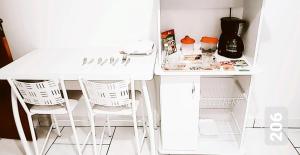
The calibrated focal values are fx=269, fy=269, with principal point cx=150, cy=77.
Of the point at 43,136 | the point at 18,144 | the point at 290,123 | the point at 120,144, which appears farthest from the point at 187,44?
the point at 18,144

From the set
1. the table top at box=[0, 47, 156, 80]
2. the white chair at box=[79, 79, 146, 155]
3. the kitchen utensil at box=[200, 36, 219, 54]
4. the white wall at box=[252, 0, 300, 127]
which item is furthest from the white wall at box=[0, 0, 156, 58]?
the white wall at box=[252, 0, 300, 127]

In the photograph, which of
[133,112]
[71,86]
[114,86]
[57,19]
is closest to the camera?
[114,86]

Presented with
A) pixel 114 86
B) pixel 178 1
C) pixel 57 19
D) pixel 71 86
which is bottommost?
pixel 71 86

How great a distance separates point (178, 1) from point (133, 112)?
876 mm

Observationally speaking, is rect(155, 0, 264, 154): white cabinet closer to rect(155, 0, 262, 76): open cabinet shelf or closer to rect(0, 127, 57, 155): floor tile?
rect(155, 0, 262, 76): open cabinet shelf

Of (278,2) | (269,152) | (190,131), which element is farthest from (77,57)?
(269,152)

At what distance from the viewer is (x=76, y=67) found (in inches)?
74.0

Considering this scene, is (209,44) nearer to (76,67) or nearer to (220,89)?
(220,89)

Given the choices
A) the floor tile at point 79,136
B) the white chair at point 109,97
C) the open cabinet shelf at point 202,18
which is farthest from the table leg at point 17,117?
the open cabinet shelf at point 202,18

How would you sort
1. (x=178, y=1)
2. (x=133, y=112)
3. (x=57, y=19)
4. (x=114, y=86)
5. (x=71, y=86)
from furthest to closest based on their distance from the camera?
(x=71, y=86), (x=57, y=19), (x=178, y=1), (x=133, y=112), (x=114, y=86)

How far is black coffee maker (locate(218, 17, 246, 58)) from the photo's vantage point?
→ 1857 mm

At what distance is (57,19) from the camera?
2164 millimetres

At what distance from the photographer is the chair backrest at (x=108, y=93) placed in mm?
1697

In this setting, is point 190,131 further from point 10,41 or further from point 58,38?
point 10,41
